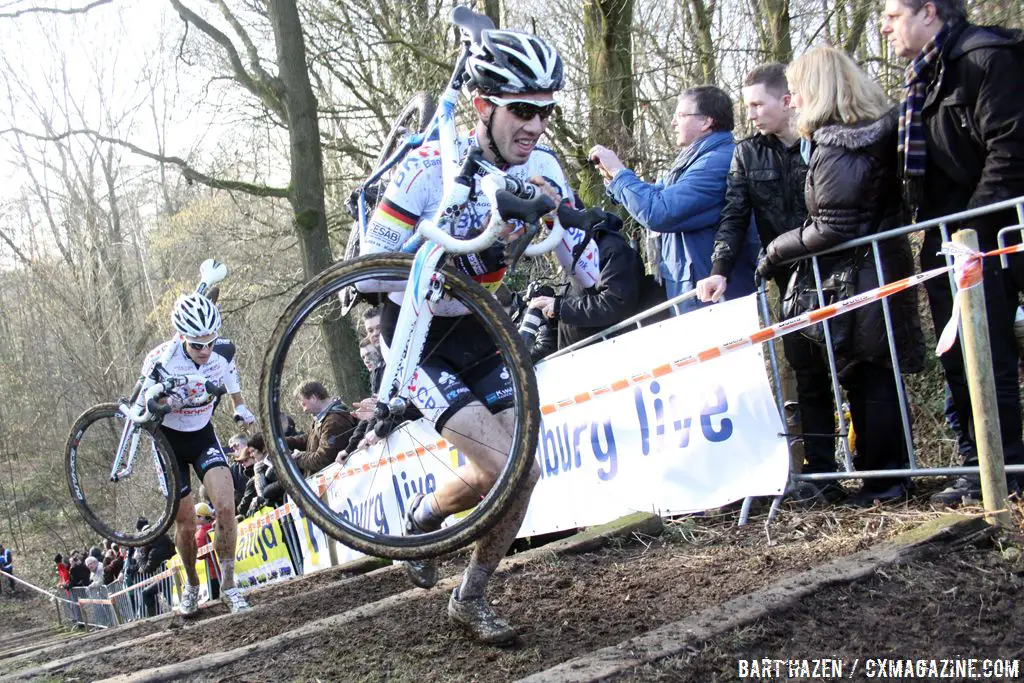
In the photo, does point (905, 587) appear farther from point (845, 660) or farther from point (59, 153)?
point (59, 153)

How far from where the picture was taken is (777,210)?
217 inches

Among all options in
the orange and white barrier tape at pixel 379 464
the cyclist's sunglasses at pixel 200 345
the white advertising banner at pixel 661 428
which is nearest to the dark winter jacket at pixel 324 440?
the orange and white barrier tape at pixel 379 464

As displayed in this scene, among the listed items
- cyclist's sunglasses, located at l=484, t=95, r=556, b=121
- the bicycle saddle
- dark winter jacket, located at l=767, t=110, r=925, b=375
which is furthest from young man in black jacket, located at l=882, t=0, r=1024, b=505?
the bicycle saddle

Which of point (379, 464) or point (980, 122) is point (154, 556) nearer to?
point (379, 464)

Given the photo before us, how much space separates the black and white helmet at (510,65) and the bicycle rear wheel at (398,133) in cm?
42

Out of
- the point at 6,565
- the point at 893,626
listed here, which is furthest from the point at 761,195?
the point at 6,565

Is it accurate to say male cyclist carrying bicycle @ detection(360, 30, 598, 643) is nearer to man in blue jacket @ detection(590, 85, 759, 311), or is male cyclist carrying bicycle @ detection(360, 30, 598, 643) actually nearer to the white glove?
man in blue jacket @ detection(590, 85, 759, 311)

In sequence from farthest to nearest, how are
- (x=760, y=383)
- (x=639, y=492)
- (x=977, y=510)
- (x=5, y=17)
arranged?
(x=5, y=17) < (x=639, y=492) < (x=760, y=383) < (x=977, y=510)

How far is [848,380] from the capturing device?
523 cm

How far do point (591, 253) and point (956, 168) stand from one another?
6.47 feet

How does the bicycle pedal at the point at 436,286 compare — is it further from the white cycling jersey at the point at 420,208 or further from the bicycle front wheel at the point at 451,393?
the white cycling jersey at the point at 420,208

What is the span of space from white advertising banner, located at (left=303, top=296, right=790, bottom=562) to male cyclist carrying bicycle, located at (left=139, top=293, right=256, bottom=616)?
2.57 meters

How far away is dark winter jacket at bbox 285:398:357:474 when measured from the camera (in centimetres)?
784

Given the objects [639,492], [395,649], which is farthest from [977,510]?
[395,649]
